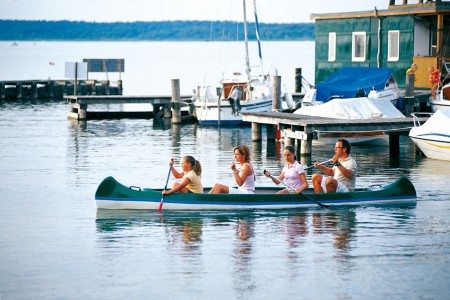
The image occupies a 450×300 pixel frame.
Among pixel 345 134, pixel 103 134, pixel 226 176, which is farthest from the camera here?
pixel 103 134

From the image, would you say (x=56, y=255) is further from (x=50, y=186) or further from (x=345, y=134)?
(x=345, y=134)

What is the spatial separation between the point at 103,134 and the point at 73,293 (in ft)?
86.8

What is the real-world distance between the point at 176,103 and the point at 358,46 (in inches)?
338

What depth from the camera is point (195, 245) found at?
56.6 ft

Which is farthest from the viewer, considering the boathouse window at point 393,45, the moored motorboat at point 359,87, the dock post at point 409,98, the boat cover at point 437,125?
the boathouse window at point 393,45

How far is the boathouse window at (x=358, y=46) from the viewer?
45.3 metres

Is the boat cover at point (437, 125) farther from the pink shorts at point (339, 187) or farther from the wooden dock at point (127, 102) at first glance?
the wooden dock at point (127, 102)

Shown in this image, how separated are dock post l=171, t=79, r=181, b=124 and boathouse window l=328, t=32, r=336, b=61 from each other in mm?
7861

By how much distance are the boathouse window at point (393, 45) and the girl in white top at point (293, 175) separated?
24198 millimetres

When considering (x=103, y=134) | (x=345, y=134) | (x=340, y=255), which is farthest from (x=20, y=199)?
(x=103, y=134)

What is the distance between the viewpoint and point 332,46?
4719cm

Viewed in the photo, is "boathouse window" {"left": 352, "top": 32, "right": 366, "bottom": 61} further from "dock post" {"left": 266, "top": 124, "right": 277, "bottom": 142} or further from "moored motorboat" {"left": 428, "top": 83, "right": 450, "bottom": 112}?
"dock post" {"left": 266, "top": 124, "right": 277, "bottom": 142}

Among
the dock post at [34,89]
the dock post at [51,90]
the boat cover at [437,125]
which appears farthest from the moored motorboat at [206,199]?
the dock post at [51,90]

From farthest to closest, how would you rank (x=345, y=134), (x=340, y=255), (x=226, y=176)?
(x=345, y=134) < (x=226, y=176) < (x=340, y=255)
